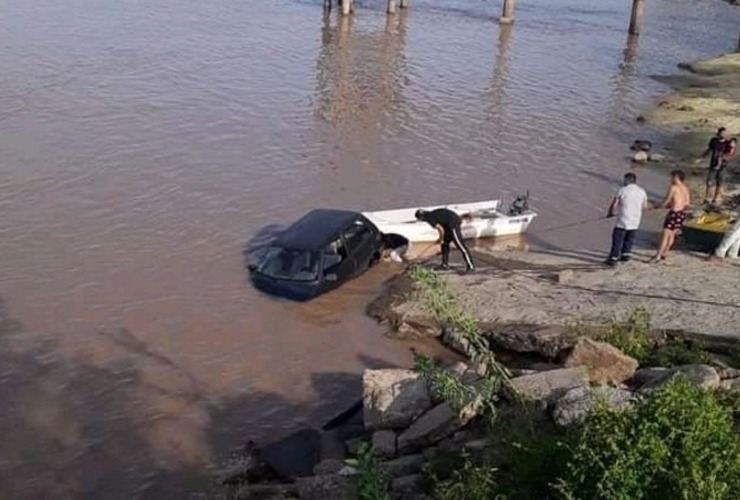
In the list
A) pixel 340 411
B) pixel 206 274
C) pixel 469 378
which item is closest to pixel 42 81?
pixel 206 274

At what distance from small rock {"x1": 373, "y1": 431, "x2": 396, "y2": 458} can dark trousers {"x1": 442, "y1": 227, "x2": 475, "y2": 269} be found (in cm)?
686

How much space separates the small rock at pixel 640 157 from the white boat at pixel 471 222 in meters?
→ 6.86

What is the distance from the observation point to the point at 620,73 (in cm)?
3850

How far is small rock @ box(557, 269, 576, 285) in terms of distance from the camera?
48.5ft

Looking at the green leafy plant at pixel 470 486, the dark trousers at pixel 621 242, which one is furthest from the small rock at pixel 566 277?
the green leafy plant at pixel 470 486

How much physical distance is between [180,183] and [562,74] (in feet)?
67.9

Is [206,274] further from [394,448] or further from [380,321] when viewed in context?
[394,448]

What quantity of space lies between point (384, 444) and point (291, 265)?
630cm

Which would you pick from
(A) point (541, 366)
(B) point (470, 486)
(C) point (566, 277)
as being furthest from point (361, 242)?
(B) point (470, 486)

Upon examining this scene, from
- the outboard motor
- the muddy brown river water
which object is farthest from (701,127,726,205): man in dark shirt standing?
the outboard motor

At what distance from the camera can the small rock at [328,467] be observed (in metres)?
9.20

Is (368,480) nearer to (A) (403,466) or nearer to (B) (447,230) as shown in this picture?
(A) (403,466)

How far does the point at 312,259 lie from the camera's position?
1513cm

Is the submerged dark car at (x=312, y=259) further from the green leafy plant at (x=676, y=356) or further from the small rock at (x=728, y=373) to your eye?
the small rock at (x=728, y=373)
